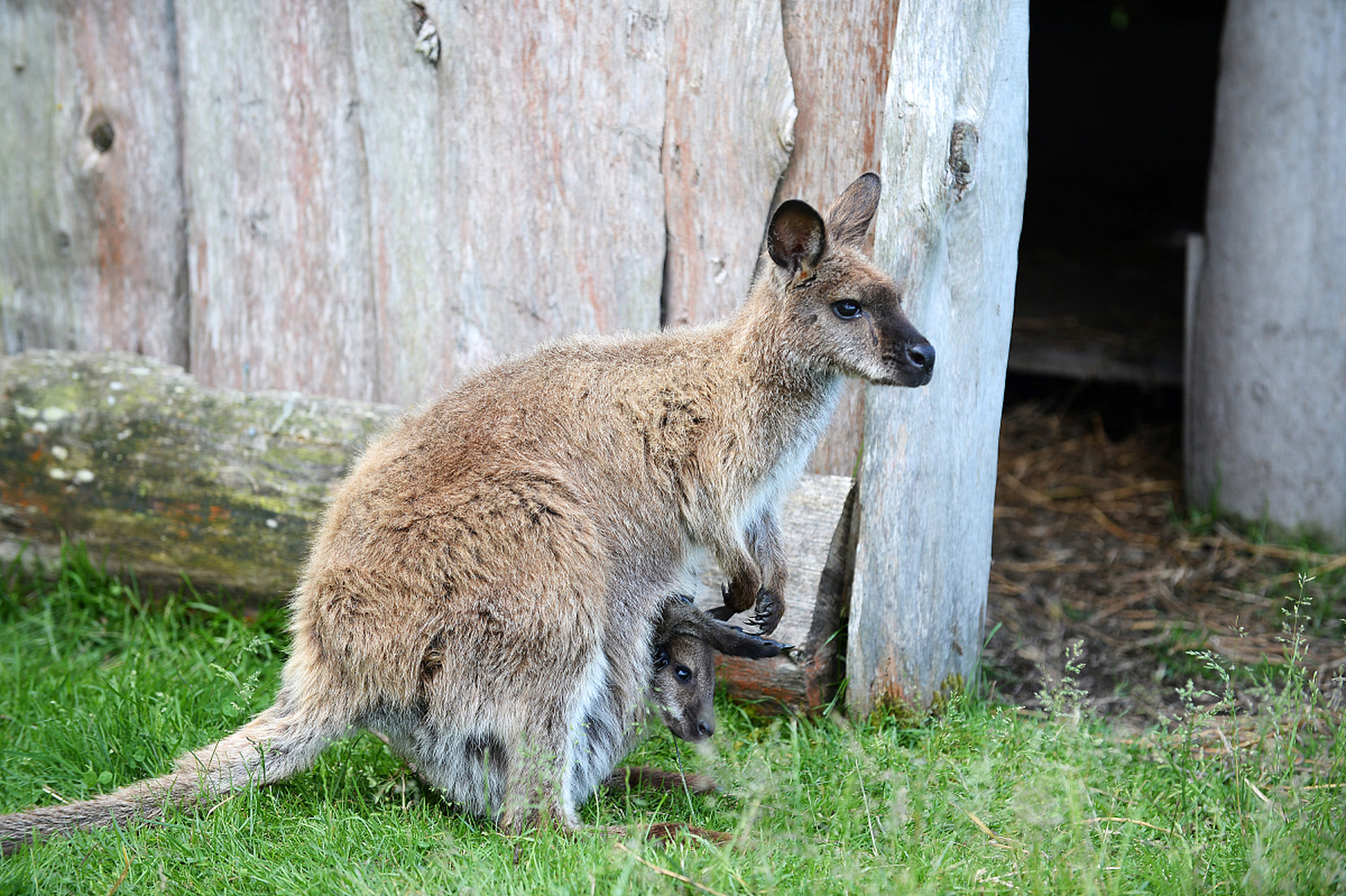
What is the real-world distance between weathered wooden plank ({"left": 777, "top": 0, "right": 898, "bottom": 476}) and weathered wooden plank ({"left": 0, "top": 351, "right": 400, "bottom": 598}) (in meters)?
1.82

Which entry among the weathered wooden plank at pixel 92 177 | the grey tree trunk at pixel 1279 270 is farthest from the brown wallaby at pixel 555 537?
the grey tree trunk at pixel 1279 270

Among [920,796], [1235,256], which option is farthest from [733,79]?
[1235,256]

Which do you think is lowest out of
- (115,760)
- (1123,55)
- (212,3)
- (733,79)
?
(115,760)

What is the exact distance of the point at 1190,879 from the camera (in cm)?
259

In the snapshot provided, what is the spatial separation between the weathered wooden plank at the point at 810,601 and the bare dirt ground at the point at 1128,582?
76 centimetres

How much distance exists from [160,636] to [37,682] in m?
0.44

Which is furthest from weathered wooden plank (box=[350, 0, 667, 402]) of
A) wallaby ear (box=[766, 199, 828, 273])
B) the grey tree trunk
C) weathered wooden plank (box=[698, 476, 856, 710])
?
the grey tree trunk

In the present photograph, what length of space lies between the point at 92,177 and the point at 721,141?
2.76m

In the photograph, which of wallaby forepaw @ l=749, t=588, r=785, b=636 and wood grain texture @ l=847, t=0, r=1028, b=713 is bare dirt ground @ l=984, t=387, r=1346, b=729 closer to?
wood grain texture @ l=847, t=0, r=1028, b=713

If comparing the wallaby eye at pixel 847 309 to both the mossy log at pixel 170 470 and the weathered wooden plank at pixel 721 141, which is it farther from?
the mossy log at pixel 170 470

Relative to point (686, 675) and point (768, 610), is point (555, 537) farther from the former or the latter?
point (768, 610)

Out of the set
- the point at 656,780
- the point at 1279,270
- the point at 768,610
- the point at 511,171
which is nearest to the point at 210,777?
the point at 656,780

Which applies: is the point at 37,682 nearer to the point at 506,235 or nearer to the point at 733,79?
the point at 506,235

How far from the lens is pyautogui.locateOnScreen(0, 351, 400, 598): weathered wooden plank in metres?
4.27
